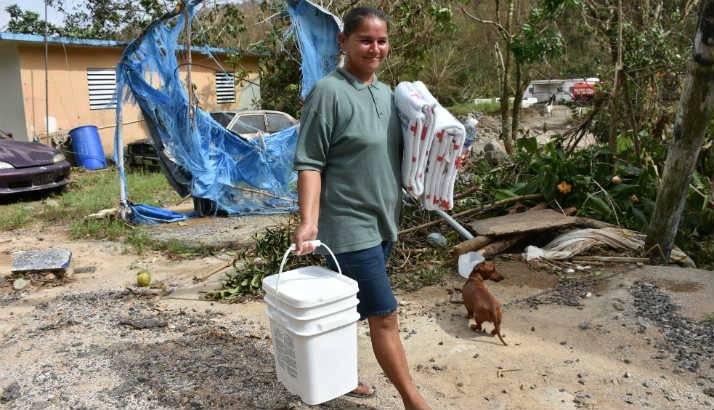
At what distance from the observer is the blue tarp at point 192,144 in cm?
661

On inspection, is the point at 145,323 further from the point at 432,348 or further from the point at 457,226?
the point at 457,226

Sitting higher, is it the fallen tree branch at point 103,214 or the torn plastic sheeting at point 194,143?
the torn plastic sheeting at point 194,143

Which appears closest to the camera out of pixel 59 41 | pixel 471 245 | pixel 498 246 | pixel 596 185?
pixel 471 245

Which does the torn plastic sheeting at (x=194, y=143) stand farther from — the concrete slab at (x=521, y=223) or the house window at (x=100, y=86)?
the house window at (x=100, y=86)

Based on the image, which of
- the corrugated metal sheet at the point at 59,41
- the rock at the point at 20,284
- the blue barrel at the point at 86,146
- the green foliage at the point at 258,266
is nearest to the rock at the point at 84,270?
the rock at the point at 20,284

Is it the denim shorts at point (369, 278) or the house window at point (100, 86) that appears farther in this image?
the house window at point (100, 86)

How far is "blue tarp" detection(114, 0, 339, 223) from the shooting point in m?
6.61

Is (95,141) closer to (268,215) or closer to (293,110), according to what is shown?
(293,110)

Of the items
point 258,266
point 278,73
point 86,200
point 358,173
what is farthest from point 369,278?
point 86,200

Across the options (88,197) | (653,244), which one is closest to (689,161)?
(653,244)

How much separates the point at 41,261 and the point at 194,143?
224 cm

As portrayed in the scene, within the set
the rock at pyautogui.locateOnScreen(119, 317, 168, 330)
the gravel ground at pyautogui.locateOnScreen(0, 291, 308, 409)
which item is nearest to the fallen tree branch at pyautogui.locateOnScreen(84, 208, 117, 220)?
the gravel ground at pyautogui.locateOnScreen(0, 291, 308, 409)

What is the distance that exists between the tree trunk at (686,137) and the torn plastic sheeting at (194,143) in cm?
410

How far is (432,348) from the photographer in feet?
11.1
